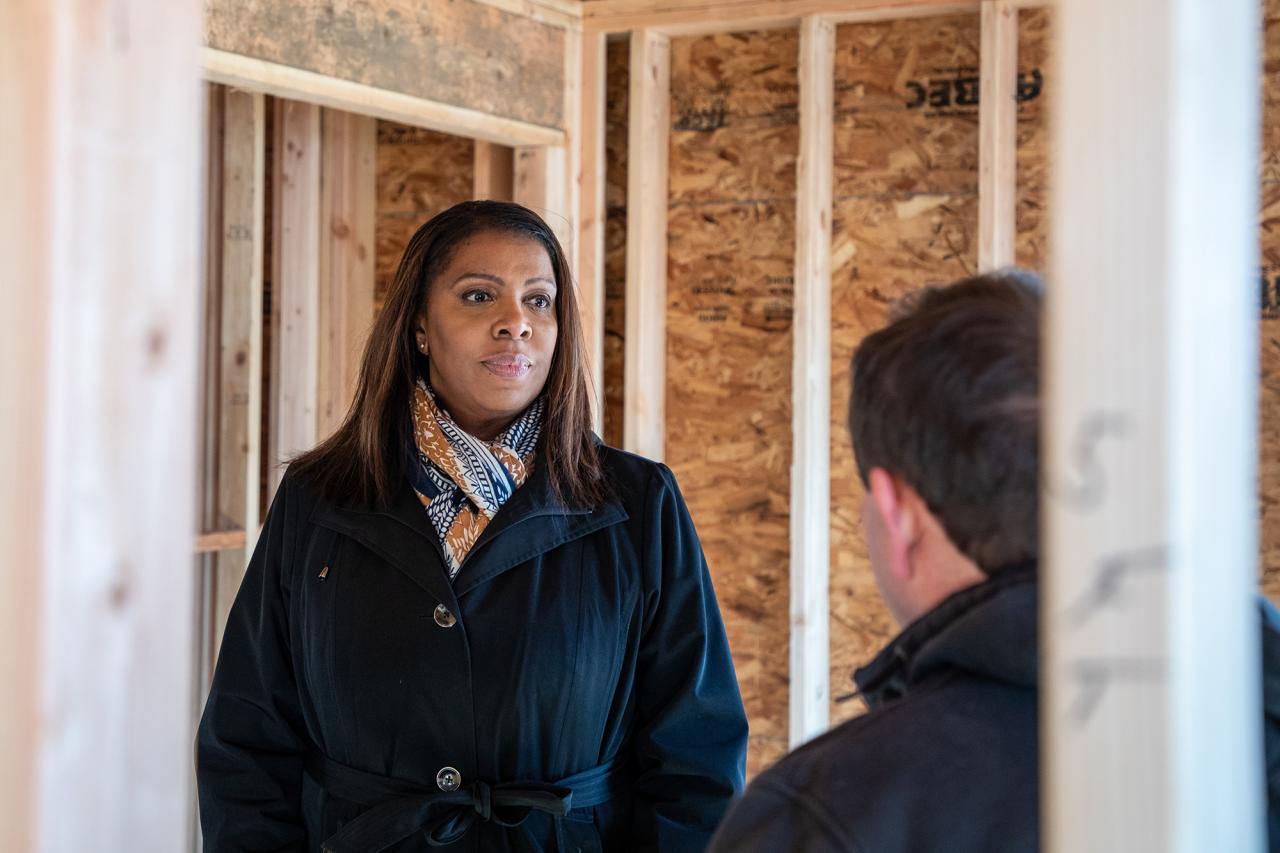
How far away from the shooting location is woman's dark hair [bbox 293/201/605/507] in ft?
7.18

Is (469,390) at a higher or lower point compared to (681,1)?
lower

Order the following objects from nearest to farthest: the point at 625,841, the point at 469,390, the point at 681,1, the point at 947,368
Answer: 1. the point at 947,368
2. the point at 625,841
3. the point at 469,390
4. the point at 681,1

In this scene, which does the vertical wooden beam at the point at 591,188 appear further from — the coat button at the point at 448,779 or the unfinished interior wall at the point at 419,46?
the coat button at the point at 448,779

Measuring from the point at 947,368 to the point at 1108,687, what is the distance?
36 centimetres

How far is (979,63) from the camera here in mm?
4004

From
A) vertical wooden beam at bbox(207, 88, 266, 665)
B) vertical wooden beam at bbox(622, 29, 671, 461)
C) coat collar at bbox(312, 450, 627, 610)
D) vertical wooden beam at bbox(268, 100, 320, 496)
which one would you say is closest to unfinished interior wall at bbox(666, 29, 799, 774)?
vertical wooden beam at bbox(622, 29, 671, 461)

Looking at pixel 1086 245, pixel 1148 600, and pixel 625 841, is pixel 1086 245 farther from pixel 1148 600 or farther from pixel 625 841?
pixel 625 841

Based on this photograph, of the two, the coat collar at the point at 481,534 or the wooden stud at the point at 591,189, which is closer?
the coat collar at the point at 481,534

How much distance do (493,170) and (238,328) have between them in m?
0.98

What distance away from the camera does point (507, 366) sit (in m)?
2.24

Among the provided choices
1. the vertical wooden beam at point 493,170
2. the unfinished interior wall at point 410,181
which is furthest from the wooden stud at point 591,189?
the unfinished interior wall at point 410,181

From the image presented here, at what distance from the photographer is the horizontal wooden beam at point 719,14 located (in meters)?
4.01

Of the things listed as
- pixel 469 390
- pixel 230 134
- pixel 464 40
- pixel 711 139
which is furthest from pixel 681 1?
pixel 469 390

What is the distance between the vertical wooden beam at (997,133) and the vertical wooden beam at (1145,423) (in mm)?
3282
